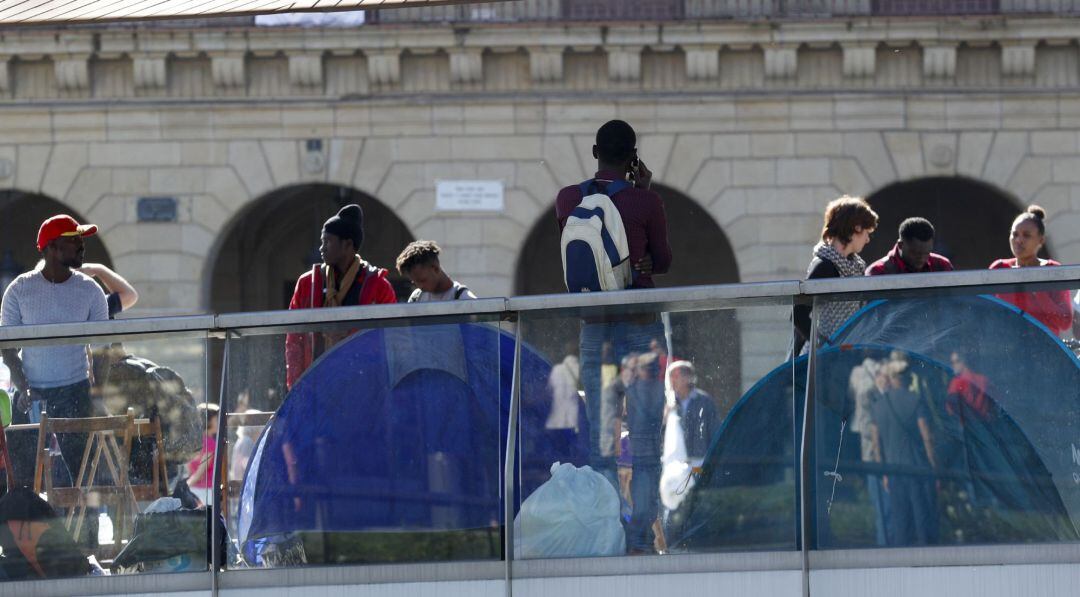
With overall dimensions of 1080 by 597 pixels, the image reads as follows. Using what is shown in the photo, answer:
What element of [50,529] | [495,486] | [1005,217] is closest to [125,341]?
[50,529]

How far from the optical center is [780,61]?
69.2 ft

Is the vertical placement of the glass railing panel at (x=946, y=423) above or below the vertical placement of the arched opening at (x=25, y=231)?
below

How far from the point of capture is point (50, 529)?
700 centimetres

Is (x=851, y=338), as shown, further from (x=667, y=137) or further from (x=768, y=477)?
(x=667, y=137)

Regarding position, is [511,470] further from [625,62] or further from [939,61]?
[939,61]

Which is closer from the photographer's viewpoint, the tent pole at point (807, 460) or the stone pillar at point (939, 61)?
the tent pole at point (807, 460)

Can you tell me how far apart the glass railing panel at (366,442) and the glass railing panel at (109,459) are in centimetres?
19

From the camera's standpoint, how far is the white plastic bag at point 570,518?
21.5 feet

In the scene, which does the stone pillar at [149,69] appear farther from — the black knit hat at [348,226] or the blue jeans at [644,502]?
the blue jeans at [644,502]

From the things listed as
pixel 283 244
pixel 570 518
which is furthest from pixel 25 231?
pixel 570 518

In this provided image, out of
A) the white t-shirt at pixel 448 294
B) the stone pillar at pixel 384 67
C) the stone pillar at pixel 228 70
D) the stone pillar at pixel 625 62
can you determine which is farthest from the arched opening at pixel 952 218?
the white t-shirt at pixel 448 294

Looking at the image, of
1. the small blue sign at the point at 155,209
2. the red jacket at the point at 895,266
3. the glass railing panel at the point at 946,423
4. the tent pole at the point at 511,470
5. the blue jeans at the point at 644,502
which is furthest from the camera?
the small blue sign at the point at 155,209

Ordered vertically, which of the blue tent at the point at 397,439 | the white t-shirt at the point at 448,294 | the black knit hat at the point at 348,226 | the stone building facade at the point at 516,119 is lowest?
the blue tent at the point at 397,439

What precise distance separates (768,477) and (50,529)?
9.56ft
